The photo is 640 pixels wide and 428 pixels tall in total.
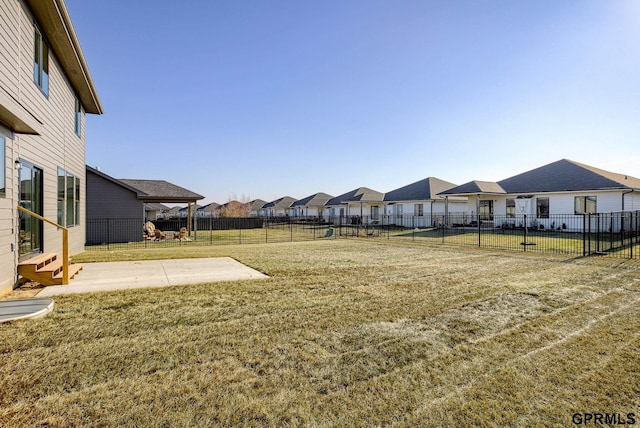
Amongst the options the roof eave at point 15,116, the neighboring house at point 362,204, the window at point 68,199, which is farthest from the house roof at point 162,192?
the neighboring house at point 362,204

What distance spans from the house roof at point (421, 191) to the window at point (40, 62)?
2816 cm

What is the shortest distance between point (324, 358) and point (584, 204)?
2616 cm

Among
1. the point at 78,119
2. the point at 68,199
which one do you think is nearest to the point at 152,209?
the point at 78,119

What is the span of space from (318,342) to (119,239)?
19273 millimetres

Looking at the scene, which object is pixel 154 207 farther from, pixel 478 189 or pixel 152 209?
pixel 478 189

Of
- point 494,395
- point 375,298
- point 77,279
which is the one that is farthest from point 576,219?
point 77,279

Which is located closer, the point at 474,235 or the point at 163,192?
the point at 474,235

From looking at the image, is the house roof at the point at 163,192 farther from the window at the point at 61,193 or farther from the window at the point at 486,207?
the window at the point at 486,207

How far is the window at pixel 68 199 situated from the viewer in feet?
32.9

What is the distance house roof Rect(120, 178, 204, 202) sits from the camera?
22.2 m

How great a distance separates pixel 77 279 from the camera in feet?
23.4

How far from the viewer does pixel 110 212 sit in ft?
62.5

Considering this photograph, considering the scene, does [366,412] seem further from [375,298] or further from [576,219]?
[576,219]

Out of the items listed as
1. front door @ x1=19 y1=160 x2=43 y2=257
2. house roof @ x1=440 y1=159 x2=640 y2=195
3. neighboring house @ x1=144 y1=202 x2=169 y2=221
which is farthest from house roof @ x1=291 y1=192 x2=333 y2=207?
front door @ x1=19 y1=160 x2=43 y2=257
